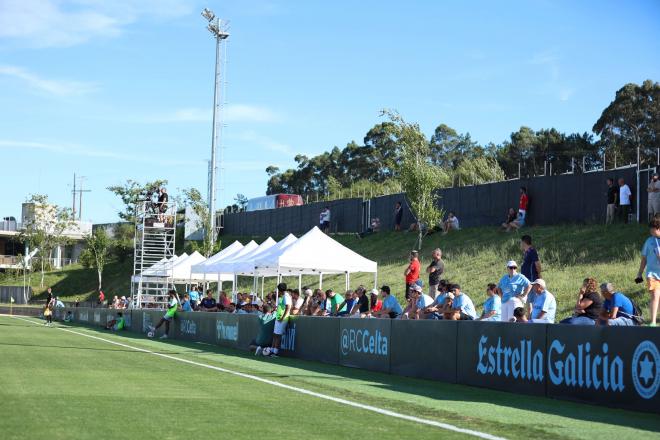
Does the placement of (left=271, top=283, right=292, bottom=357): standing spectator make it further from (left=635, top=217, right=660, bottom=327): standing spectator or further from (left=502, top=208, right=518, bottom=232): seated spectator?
(left=502, top=208, right=518, bottom=232): seated spectator

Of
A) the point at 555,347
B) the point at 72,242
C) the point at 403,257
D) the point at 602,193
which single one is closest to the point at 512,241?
the point at 602,193

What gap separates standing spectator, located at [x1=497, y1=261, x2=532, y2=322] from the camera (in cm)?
1661

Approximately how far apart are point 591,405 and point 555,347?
1.13 meters


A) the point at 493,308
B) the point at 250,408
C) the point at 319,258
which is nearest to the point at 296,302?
the point at 319,258

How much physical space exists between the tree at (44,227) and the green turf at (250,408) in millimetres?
75744

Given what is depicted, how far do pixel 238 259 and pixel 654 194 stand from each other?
1485 cm

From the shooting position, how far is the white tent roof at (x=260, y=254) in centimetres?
2947

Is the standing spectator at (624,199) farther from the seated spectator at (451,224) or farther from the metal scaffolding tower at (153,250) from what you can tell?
the metal scaffolding tower at (153,250)

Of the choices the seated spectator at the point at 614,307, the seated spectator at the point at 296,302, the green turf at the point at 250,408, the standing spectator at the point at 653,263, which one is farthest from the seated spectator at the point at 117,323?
the standing spectator at the point at 653,263

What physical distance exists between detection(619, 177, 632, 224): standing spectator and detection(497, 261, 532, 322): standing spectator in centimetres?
1494

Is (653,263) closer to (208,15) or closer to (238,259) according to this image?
(238,259)

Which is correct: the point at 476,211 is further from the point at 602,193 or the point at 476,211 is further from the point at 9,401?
the point at 9,401

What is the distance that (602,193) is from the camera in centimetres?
3381

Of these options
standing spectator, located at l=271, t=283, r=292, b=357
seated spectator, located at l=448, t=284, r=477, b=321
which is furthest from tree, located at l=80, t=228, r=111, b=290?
seated spectator, located at l=448, t=284, r=477, b=321
